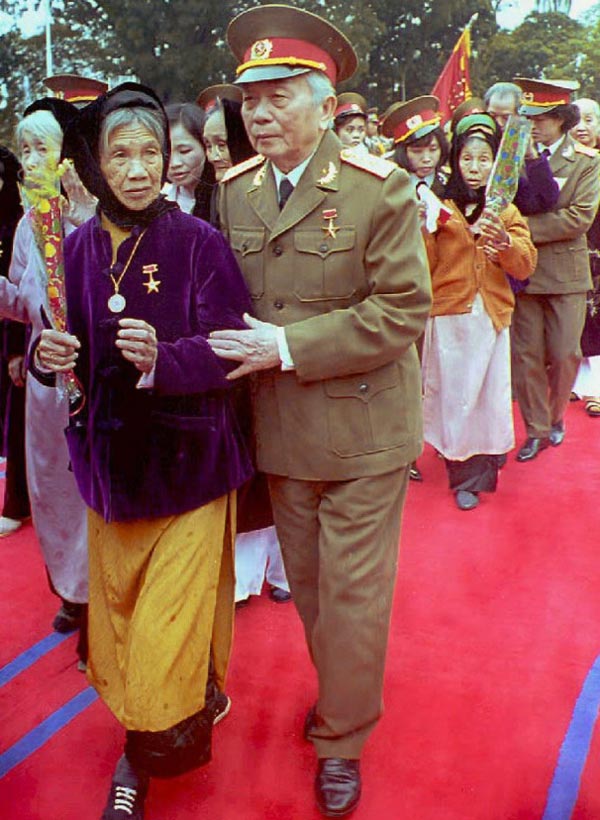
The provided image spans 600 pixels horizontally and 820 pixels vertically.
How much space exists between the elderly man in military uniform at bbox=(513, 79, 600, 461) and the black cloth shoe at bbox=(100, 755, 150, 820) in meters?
3.47

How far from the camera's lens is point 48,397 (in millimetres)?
3033

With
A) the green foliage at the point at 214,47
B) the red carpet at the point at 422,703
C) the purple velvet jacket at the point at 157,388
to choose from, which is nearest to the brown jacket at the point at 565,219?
the red carpet at the point at 422,703

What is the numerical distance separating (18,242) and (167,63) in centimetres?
2200

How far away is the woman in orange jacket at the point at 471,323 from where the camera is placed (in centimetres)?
429

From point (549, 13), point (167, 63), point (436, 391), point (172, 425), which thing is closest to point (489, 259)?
point (436, 391)

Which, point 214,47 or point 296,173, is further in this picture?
point 214,47

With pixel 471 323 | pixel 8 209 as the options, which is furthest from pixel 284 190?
pixel 471 323

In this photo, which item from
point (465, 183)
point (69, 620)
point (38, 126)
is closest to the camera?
point (38, 126)

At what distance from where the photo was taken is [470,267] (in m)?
4.45

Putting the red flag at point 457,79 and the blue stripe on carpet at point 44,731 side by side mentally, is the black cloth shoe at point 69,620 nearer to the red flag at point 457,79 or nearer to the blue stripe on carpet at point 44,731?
the blue stripe on carpet at point 44,731

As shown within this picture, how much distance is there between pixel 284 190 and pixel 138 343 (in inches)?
24.4

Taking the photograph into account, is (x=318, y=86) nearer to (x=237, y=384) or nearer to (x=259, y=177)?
(x=259, y=177)

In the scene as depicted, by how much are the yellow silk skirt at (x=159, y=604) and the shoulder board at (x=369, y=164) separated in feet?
2.95

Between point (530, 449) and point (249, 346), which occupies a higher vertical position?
point (249, 346)
